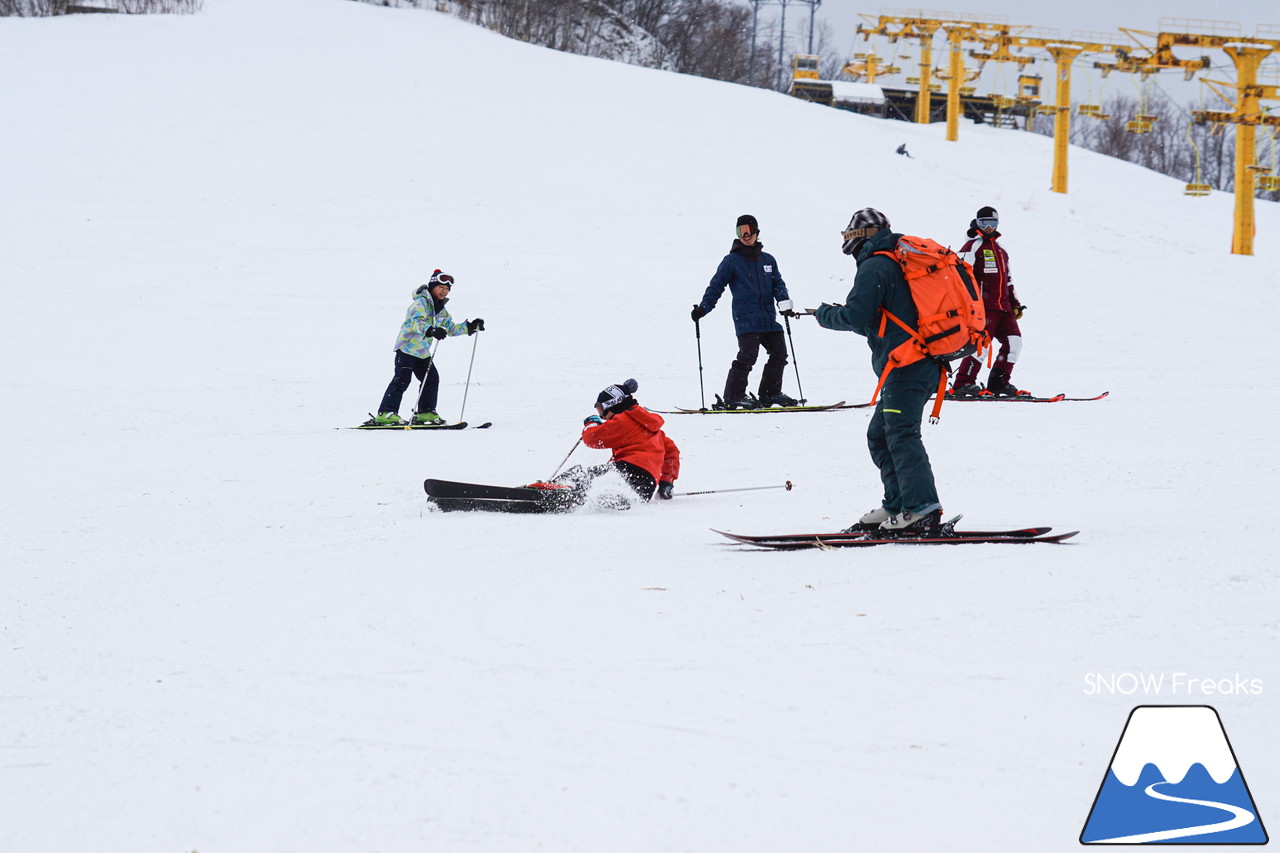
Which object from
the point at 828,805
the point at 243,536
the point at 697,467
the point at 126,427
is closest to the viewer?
the point at 828,805

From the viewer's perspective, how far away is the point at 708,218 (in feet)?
72.7

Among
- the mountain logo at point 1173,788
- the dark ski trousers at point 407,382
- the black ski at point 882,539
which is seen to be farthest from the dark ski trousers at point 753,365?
the mountain logo at point 1173,788

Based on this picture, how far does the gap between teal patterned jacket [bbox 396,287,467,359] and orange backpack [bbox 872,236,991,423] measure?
554 cm

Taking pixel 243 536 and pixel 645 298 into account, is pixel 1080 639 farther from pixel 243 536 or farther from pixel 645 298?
pixel 645 298

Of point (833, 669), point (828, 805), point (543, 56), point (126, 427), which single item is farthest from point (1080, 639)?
point (543, 56)

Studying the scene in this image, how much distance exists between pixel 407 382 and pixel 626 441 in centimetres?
398

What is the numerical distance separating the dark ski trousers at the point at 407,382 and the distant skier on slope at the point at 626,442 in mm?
3690

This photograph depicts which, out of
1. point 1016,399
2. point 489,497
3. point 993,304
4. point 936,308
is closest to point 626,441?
point 489,497

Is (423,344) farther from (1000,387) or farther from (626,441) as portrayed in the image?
(1000,387)

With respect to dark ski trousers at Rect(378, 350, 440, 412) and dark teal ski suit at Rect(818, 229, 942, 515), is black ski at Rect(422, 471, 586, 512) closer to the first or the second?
dark teal ski suit at Rect(818, 229, 942, 515)

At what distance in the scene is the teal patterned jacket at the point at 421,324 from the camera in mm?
9922

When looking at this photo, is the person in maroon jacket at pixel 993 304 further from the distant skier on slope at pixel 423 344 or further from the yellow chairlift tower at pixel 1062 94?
the yellow chairlift tower at pixel 1062 94

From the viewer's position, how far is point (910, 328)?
522 centimetres

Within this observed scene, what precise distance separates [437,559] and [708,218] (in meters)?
17.9
